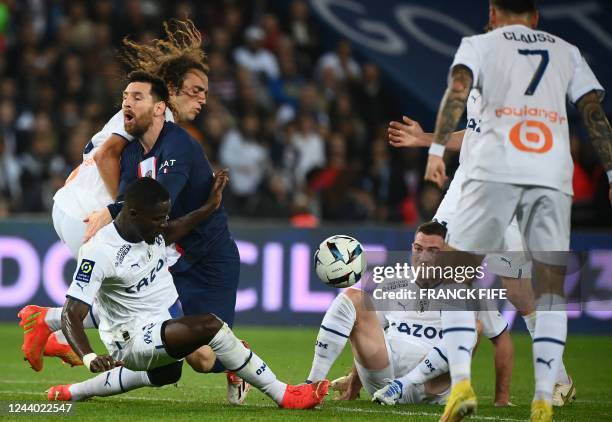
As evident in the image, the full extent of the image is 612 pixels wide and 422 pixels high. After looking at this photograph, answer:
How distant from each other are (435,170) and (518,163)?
0.45 meters

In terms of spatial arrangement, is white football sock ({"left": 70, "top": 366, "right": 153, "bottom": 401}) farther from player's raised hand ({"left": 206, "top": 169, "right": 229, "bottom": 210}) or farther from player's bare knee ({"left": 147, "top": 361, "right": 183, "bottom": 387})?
player's raised hand ({"left": 206, "top": 169, "right": 229, "bottom": 210})

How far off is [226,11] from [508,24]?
11.3 m

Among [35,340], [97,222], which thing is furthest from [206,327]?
[35,340]

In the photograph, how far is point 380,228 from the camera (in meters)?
13.5

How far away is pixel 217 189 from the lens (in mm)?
7281

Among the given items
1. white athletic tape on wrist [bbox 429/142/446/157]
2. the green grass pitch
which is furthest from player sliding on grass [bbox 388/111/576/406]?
white athletic tape on wrist [bbox 429/142/446/157]

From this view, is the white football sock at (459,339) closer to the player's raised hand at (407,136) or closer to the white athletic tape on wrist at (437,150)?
the white athletic tape on wrist at (437,150)

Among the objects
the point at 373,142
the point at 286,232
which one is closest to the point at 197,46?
the point at 286,232

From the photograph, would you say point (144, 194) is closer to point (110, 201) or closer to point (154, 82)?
point (154, 82)

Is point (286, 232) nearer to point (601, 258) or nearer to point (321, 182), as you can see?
point (321, 182)

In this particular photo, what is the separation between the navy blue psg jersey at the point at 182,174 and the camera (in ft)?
23.6

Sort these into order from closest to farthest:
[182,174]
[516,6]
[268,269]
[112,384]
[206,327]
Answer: [516,6] → [206,327] → [112,384] → [182,174] → [268,269]

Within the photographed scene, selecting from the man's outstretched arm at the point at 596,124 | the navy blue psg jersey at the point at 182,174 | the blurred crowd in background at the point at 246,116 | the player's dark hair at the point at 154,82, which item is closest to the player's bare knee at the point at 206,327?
the navy blue psg jersey at the point at 182,174

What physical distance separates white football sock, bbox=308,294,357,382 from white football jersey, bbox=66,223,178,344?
0.96 meters
